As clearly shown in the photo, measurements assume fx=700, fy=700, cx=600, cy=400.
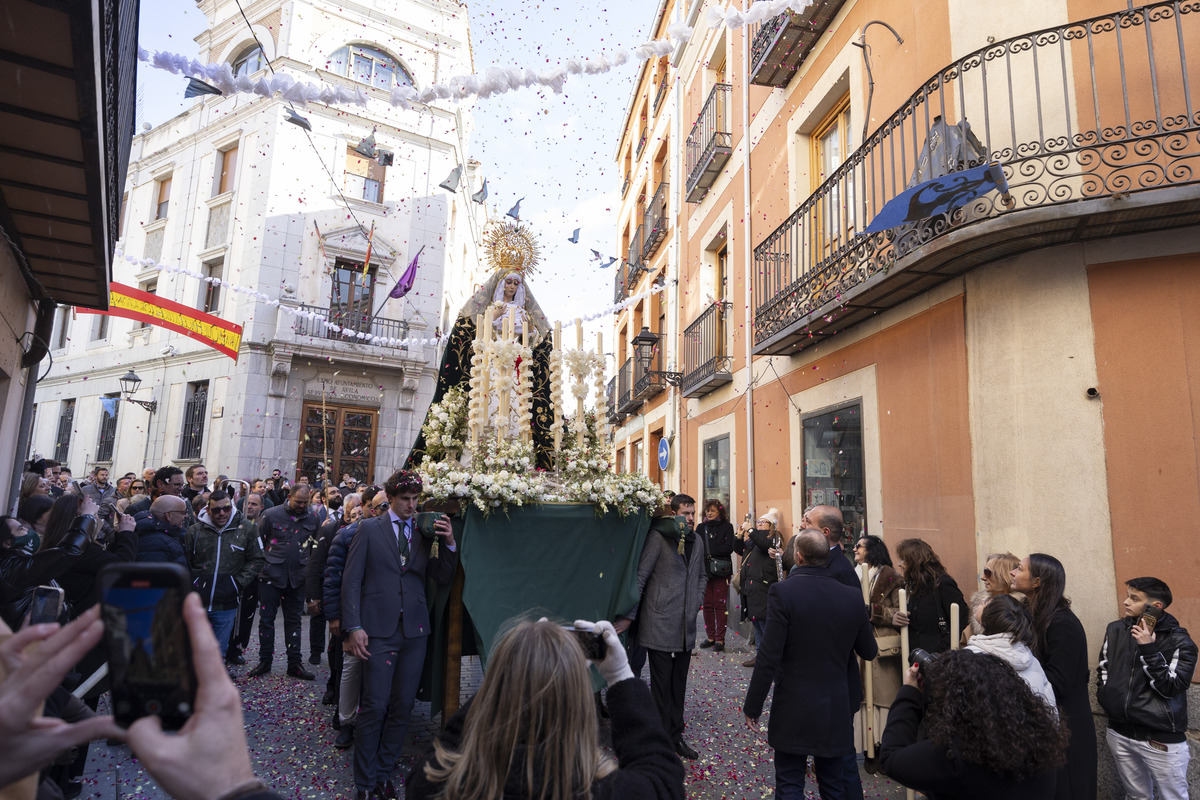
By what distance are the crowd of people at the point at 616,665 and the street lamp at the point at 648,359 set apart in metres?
6.03

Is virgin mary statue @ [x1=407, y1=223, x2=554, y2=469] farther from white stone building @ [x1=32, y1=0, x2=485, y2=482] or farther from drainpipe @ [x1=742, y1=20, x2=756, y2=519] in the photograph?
white stone building @ [x1=32, y1=0, x2=485, y2=482]

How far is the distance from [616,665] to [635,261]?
53.5 feet

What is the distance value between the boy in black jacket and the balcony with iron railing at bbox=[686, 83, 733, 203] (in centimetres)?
911

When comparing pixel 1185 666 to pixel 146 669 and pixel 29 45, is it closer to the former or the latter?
pixel 146 669

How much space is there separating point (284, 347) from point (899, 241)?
15531 mm

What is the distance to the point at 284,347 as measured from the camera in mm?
17438

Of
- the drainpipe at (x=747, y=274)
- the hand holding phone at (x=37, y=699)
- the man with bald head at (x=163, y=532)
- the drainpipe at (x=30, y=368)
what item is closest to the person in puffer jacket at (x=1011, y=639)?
the hand holding phone at (x=37, y=699)

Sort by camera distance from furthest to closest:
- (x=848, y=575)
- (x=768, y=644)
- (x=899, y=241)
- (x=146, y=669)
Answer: (x=899, y=241) < (x=848, y=575) < (x=768, y=644) < (x=146, y=669)

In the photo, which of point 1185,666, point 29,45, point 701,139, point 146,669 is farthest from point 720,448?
point 146,669

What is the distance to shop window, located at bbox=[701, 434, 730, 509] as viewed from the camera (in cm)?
1133

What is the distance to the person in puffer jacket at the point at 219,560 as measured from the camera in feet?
19.5

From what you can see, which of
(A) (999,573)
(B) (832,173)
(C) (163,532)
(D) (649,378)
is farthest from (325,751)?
(D) (649,378)

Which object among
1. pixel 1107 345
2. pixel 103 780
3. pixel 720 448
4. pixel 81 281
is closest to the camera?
pixel 103 780

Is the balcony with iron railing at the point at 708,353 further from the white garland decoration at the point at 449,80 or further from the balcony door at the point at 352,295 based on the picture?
the balcony door at the point at 352,295
